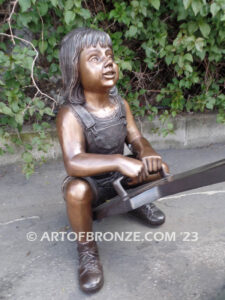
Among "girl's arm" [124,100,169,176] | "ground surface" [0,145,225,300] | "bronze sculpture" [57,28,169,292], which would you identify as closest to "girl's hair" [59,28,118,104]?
"bronze sculpture" [57,28,169,292]

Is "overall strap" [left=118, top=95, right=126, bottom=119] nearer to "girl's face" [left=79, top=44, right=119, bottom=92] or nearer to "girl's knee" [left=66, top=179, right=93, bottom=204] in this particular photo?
"girl's face" [left=79, top=44, right=119, bottom=92]

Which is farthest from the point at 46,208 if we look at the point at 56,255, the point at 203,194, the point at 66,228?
the point at 203,194

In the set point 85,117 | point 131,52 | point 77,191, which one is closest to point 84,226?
point 77,191

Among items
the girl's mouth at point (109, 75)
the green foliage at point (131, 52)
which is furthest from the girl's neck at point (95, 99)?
the green foliage at point (131, 52)

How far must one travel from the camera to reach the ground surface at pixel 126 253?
1.74m

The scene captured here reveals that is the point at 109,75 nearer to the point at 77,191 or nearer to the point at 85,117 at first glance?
the point at 85,117

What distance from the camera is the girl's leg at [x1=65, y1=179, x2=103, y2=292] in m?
1.74

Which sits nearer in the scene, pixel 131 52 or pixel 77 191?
pixel 77 191

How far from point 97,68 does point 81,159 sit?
0.49 meters

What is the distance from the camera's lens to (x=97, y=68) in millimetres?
1707

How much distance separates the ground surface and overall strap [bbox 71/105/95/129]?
84 cm

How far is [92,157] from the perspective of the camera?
5.45 ft

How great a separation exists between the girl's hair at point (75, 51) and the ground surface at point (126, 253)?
1.00 meters

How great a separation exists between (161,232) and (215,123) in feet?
6.37
